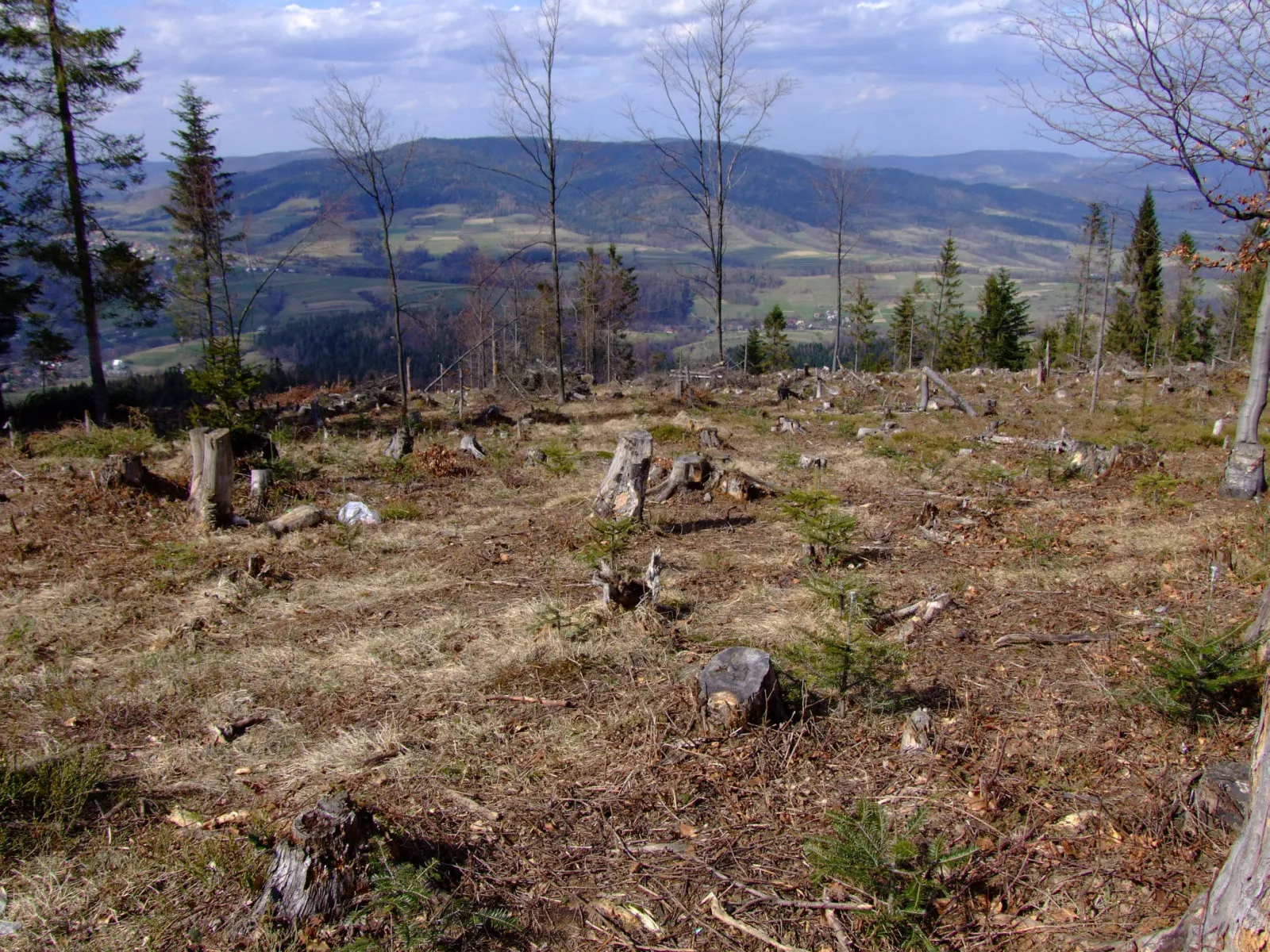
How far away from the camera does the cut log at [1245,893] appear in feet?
6.19

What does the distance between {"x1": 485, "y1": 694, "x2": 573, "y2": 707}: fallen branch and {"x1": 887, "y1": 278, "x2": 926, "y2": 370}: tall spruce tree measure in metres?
46.2

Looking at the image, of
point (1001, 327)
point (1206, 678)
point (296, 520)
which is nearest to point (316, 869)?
point (1206, 678)

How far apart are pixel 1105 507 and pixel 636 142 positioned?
52.7 feet

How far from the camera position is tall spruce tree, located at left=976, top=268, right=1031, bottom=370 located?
47125 millimetres

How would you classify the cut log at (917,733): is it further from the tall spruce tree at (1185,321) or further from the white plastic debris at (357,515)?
the tall spruce tree at (1185,321)

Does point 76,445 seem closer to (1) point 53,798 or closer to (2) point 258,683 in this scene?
(2) point 258,683

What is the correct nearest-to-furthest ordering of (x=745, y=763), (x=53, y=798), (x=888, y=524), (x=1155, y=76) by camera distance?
(x=53, y=798) → (x=745, y=763) → (x=1155, y=76) → (x=888, y=524)

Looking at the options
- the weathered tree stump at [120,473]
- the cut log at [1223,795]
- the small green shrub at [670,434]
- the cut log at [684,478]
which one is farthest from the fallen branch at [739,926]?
the small green shrub at [670,434]

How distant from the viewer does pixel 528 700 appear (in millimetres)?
4645

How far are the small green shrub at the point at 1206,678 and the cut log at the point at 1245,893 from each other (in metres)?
1.77

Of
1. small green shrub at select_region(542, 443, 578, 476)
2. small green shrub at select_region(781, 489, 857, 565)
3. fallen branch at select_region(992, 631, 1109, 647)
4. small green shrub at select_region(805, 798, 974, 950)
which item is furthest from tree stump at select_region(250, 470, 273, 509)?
small green shrub at select_region(805, 798, 974, 950)

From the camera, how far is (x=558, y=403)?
19875 mm

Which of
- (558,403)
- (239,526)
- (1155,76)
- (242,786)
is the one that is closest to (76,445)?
(239,526)

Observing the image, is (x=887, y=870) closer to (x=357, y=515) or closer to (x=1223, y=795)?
(x=1223, y=795)
